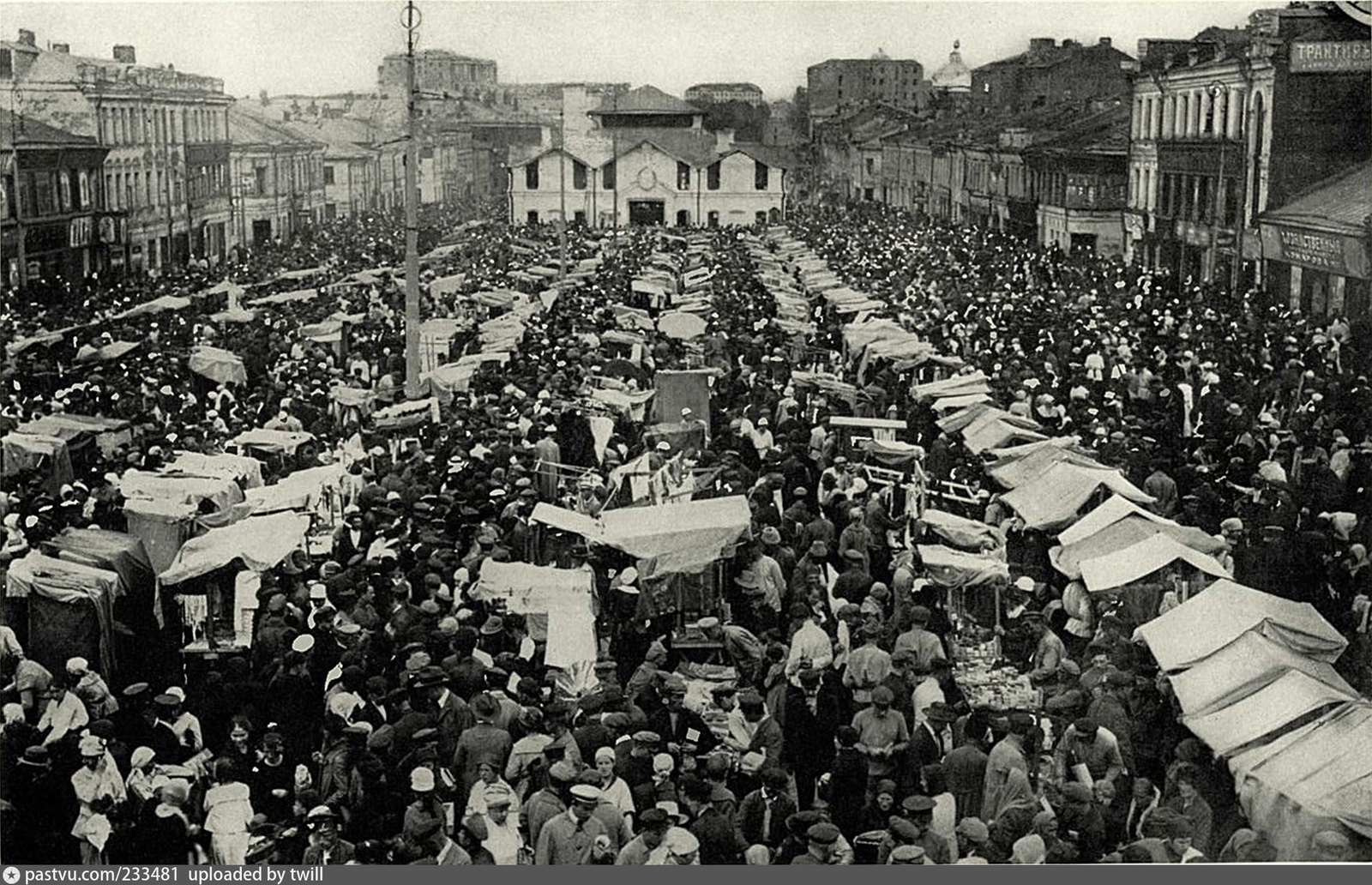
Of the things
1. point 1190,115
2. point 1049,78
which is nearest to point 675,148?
point 1049,78

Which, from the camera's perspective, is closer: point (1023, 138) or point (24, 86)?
point (24, 86)

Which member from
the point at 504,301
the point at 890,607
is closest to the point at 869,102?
the point at 504,301

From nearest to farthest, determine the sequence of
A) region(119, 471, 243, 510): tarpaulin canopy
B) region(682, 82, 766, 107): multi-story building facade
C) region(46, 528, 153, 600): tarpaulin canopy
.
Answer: region(46, 528, 153, 600): tarpaulin canopy → region(119, 471, 243, 510): tarpaulin canopy → region(682, 82, 766, 107): multi-story building facade

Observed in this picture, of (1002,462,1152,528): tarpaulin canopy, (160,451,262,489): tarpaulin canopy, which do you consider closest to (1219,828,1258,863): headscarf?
(1002,462,1152,528): tarpaulin canopy

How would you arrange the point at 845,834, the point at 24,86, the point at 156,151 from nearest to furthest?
the point at 845,834, the point at 24,86, the point at 156,151

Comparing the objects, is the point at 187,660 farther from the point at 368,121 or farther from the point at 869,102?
the point at 869,102

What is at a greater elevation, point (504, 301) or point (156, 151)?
point (156, 151)

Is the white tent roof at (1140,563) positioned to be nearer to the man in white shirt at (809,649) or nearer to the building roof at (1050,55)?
the man in white shirt at (809,649)

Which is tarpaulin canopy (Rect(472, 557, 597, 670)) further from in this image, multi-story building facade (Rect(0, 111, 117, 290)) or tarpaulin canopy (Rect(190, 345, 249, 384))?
tarpaulin canopy (Rect(190, 345, 249, 384))
